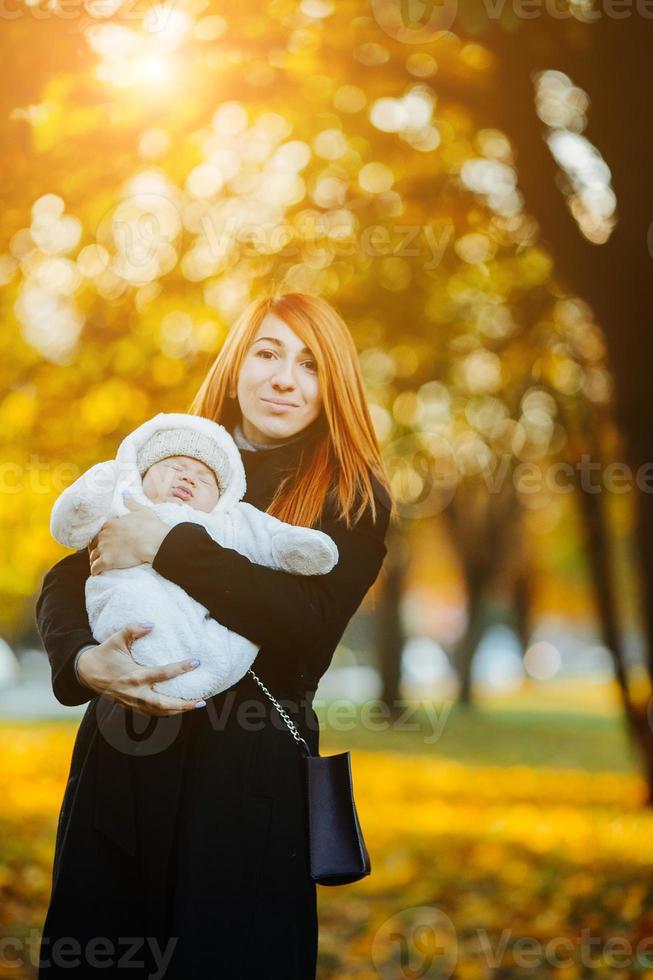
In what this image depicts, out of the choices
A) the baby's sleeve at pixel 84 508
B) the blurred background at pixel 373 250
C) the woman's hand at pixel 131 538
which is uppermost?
the blurred background at pixel 373 250

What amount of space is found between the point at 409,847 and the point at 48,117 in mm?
4653

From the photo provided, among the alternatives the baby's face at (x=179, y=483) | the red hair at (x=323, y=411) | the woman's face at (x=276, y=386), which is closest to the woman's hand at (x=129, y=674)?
the baby's face at (x=179, y=483)

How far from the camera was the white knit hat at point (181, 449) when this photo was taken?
223cm

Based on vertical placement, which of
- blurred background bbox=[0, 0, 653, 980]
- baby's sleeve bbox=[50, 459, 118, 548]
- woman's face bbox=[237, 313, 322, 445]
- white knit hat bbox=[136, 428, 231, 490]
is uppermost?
blurred background bbox=[0, 0, 653, 980]

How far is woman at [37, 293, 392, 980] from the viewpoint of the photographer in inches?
84.0

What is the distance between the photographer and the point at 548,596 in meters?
38.5

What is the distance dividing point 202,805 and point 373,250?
410cm

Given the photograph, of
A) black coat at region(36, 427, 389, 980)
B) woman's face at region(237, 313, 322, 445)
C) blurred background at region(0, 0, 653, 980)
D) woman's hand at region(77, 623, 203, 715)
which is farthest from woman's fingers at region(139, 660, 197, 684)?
blurred background at region(0, 0, 653, 980)

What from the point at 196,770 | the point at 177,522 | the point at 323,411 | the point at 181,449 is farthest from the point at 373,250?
the point at 196,770

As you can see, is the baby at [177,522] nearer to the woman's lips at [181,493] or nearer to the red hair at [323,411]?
the woman's lips at [181,493]

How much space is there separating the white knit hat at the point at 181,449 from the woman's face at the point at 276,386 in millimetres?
237

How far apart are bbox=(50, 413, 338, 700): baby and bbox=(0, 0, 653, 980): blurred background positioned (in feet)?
8.18

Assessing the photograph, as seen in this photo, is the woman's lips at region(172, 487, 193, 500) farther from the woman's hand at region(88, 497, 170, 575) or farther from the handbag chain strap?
the handbag chain strap

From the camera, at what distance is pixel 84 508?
2.18m
